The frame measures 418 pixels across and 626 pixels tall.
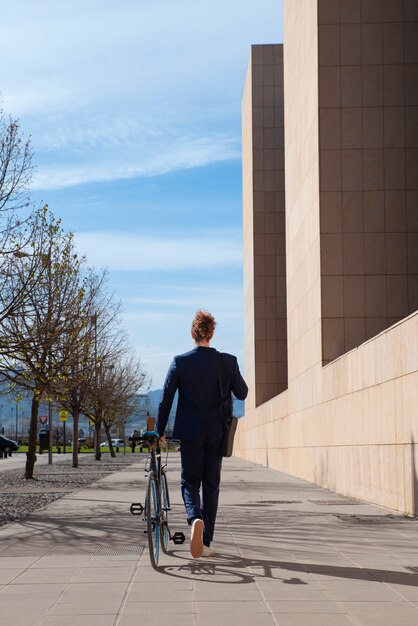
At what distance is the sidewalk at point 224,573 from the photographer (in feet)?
19.8

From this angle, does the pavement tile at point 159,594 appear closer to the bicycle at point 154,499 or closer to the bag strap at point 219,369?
the bicycle at point 154,499

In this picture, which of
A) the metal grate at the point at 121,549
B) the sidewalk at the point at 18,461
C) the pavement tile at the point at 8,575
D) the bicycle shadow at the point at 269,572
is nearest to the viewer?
the bicycle shadow at the point at 269,572

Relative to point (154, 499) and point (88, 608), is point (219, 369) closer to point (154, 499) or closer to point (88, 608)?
point (154, 499)

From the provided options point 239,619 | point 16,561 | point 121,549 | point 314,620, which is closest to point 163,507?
point 121,549

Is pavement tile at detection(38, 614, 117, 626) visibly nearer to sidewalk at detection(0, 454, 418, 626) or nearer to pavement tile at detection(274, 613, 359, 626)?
sidewalk at detection(0, 454, 418, 626)

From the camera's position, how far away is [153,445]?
8164 mm

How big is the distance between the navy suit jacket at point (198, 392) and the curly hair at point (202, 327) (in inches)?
6.9

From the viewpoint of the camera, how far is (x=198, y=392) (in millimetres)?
8438

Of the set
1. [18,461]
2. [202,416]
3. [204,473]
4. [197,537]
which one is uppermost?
[18,461]

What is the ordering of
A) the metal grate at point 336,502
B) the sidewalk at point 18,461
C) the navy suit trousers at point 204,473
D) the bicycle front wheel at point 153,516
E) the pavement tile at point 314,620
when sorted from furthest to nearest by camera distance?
the sidewalk at point 18,461 < the metal grate at point 336,502 < the navy suit trousers at point 204,473 < the bicycle front wheel at point 153,516 < the pavement tile at point 314,620

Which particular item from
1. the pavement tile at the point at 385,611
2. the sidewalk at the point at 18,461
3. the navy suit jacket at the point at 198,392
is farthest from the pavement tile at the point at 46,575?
the sidewalk at the point at 18,461

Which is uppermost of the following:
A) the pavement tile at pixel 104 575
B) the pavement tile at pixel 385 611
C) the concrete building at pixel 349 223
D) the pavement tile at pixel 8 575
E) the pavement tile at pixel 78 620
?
the concrete building at pixel 349 223

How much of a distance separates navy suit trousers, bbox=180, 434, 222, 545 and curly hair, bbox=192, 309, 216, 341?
84cm

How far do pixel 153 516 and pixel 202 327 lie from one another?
163 cm
